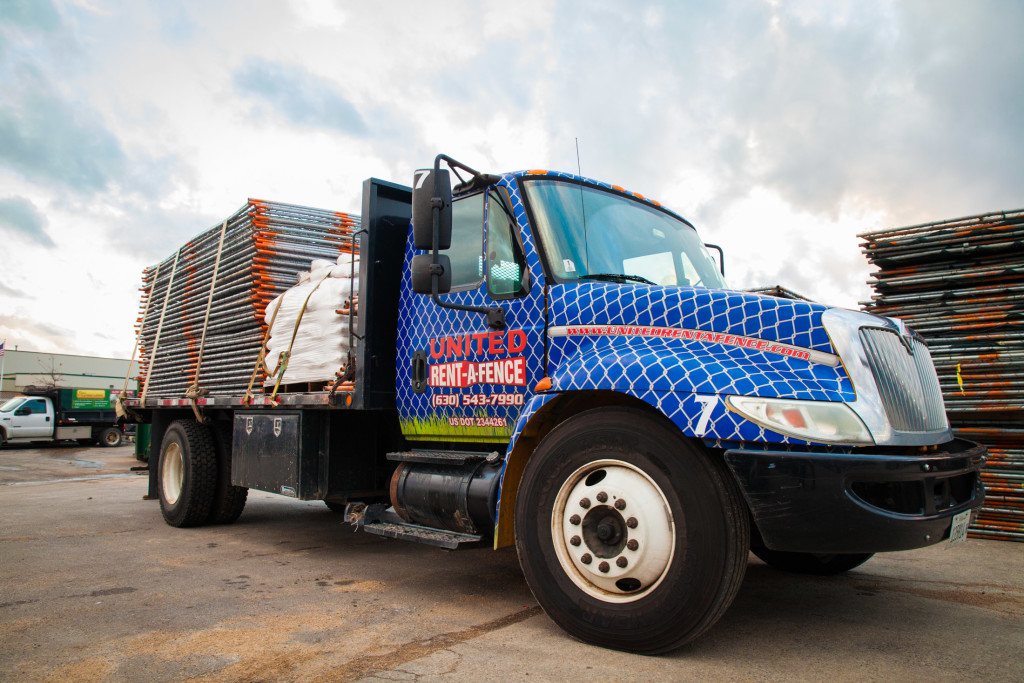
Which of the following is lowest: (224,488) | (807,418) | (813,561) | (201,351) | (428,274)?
(813,561)

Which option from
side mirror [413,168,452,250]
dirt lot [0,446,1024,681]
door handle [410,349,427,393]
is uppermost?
side mirror [413,168,452,250]

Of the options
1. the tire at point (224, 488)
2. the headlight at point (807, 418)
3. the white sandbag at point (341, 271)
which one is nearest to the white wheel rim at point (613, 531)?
the headlight at point (807, 418)

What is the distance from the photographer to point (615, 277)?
12.8 ft

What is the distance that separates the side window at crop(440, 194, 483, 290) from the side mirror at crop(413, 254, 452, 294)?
43cm

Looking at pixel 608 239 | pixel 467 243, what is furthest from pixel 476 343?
pixel 608 239

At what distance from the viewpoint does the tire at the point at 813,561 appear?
4.68 m

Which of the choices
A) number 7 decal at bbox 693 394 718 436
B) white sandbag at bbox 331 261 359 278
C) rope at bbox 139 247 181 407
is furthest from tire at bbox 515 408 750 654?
rope at bbox 139 247 181 407

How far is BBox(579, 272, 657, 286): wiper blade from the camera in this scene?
386cm

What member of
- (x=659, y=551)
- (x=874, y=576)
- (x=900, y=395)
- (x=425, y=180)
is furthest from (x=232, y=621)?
(x=874, y=576)

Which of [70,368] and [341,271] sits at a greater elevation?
[70,368]

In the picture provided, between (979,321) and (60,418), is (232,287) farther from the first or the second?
(60,418)

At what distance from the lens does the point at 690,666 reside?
2.96 m

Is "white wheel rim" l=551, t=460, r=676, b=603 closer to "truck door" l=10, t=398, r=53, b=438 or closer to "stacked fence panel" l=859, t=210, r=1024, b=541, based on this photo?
"stacked fence panel" l=859, t=210, r=1024, b=541

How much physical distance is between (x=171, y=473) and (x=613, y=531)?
5901 millimetres
